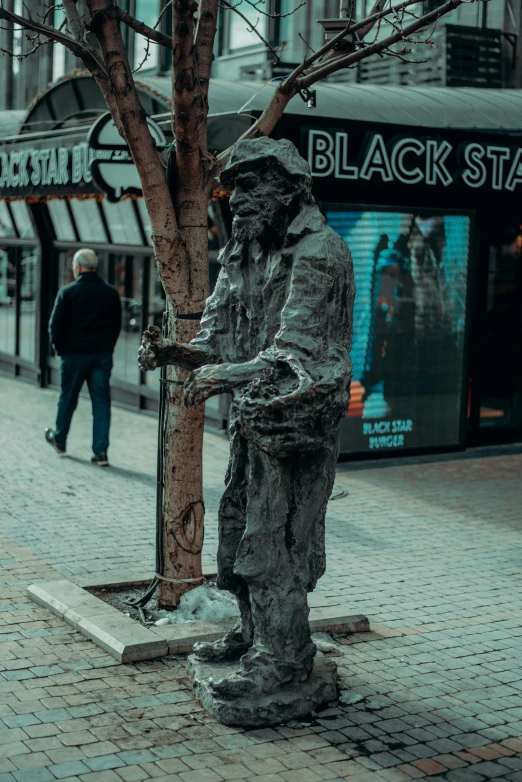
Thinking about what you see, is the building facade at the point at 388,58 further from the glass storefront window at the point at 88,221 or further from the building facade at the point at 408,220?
the glass storefront window at the point at 88,221

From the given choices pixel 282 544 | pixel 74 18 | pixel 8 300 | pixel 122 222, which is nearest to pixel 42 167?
pixel 122 222

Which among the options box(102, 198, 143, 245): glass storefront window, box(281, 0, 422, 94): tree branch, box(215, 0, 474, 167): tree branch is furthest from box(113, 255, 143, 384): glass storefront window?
box(281, 0, 422, 94): tree branch

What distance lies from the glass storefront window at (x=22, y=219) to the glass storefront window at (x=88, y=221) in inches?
64.2

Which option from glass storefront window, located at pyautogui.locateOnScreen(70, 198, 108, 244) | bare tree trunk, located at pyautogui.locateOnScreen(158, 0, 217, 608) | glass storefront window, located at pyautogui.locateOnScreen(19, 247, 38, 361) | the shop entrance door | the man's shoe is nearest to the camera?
bare tree trunk, located at pyautogui.locateOnScreen(158, 0, 217, 608)

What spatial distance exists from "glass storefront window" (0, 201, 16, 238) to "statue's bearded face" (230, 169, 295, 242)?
44.9 ft

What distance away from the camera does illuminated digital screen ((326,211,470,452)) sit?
11570mm

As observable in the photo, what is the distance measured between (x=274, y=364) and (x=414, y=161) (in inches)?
284

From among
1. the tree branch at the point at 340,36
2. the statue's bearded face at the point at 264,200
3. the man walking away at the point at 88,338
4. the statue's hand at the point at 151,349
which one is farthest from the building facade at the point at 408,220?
the statue's hand at the point at 151,349

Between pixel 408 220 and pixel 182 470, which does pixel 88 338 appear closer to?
pixel 408 220

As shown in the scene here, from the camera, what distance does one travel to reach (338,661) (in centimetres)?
597

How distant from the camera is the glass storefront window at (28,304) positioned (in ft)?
57.2

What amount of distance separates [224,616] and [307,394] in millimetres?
2314

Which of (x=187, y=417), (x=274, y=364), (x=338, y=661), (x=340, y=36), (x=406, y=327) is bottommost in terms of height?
(x=338, y=661)

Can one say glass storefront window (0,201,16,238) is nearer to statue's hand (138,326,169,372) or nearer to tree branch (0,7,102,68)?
tree branch (0,7,102,68)
